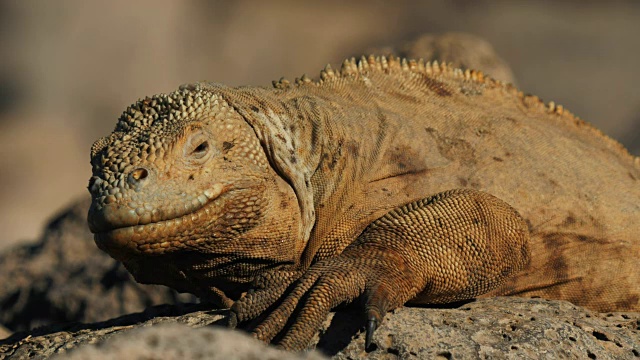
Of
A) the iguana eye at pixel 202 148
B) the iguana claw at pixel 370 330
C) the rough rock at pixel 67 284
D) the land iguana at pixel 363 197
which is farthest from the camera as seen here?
the rough rock at pixel 67 284

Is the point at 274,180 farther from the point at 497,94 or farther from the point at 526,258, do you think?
the point at 497,94

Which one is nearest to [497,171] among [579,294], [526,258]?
[526,258]

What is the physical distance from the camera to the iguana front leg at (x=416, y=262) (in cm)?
468

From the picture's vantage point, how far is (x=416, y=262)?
210 inches

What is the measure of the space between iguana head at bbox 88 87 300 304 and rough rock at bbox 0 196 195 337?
3642 millimetres

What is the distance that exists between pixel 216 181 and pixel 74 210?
18.7 feet

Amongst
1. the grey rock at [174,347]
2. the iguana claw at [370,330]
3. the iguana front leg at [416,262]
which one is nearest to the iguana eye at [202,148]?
the iguana front leg at [416,262]

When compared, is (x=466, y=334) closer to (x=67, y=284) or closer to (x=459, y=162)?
(x=459, y=162)

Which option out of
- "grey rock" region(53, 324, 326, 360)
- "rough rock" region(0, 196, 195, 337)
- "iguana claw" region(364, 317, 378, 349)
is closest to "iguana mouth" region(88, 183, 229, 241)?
"iguana claw" region(364, 317, 378, 349)

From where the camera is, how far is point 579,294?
655 centimetres

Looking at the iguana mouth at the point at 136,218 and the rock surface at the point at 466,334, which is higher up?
the iguana mouth at the point at 136,218

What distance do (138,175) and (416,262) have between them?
175 centimetres

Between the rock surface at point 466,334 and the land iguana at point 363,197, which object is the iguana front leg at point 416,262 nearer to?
the land iguana at point 363,197

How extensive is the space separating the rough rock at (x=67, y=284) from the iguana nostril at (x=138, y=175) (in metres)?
4.50
